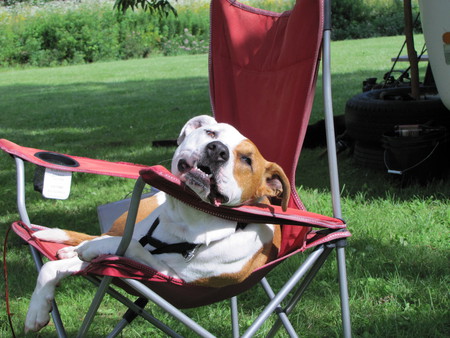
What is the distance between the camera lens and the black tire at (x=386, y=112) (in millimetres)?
4301

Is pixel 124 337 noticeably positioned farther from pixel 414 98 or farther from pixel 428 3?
pixel 414 98

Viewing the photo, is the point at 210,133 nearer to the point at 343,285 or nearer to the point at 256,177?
the point at 256,177

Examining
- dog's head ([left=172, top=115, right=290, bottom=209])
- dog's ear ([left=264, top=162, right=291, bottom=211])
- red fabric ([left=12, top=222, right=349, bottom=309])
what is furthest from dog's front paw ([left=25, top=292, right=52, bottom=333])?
dog's ear ([left=264, top=162, right=291, bottom=211])

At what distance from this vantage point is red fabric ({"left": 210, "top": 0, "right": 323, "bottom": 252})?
2.28m

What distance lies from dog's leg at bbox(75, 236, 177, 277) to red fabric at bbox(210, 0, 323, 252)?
1.65 ft

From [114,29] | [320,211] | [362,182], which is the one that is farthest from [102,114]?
[114,29]

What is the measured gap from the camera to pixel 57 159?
2227 millimetres

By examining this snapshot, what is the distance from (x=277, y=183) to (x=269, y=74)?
62cm

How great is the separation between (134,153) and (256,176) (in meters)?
3.99

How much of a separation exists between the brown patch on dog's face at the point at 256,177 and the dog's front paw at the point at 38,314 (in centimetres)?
69

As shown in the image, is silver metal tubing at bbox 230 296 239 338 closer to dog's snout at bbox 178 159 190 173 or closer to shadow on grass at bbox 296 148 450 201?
dog's snout at bbox 178 159 190 173

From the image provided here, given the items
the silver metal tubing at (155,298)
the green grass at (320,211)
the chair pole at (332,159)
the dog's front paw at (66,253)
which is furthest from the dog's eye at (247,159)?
the green grass at (320,211)

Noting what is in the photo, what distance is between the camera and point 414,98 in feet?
15.1

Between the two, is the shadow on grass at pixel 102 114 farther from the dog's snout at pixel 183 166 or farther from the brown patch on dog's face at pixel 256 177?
the dog's snout at pixel 183 166
